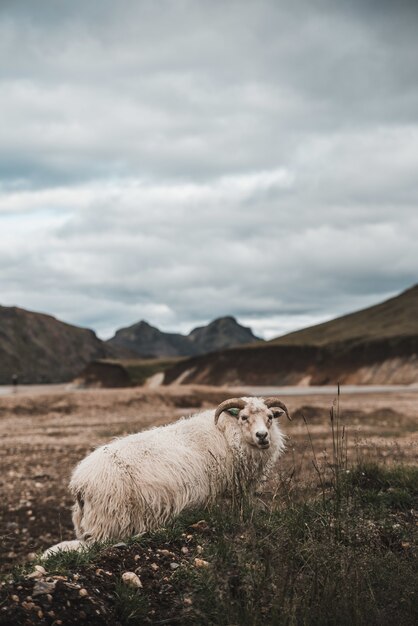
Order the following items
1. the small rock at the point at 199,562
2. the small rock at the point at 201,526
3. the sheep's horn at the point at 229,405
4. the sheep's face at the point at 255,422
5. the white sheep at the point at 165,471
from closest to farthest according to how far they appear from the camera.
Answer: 1. the small rock at the point at 199,562
2. the small rock at the point at 201,526
3. the white sheep at the point at 165,471
4. the sheep's face at the point at 255,422
5. the sheep's horn at the point at 229,405

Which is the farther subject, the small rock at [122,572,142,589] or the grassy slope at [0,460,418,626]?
the small rock at [122,572,142,589]

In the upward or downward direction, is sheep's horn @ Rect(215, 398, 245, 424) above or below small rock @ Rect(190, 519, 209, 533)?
above

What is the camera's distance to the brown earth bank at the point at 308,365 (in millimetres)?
78125

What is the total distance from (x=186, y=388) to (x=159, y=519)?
122ft

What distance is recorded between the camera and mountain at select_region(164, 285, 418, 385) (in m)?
78.4

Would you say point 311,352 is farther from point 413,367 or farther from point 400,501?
point 400,501

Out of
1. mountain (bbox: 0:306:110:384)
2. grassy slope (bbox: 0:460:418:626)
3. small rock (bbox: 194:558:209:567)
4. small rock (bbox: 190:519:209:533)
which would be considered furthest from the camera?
mountain (bbox: 0:306:110:384)

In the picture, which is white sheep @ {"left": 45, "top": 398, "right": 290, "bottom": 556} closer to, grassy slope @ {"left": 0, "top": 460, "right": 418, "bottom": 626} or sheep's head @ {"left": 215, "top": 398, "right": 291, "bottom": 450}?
sheep's head @ {"left": 215, "top": 398, "right": 291, "bottom": 450}

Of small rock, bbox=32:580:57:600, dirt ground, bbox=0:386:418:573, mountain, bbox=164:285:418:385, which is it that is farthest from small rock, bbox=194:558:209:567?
mountain, bbox=164:285:418:385

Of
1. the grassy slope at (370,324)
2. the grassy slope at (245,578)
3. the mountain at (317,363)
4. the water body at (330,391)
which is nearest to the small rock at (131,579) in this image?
the grassy slope at (245,578)

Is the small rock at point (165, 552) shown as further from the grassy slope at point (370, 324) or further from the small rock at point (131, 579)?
the grassy slope at point (370, 324)

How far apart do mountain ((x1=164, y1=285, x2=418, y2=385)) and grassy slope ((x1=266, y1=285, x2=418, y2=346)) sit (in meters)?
0.76

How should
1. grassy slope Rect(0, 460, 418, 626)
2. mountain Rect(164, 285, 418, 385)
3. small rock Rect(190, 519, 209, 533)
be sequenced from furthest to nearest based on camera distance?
mountain Rect(164, 285, 418, 385)
small rock Rect(190, 519, 209, 533)
grassy slope Rect(0, 460, 418, 626)

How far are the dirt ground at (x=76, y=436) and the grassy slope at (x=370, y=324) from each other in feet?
164
